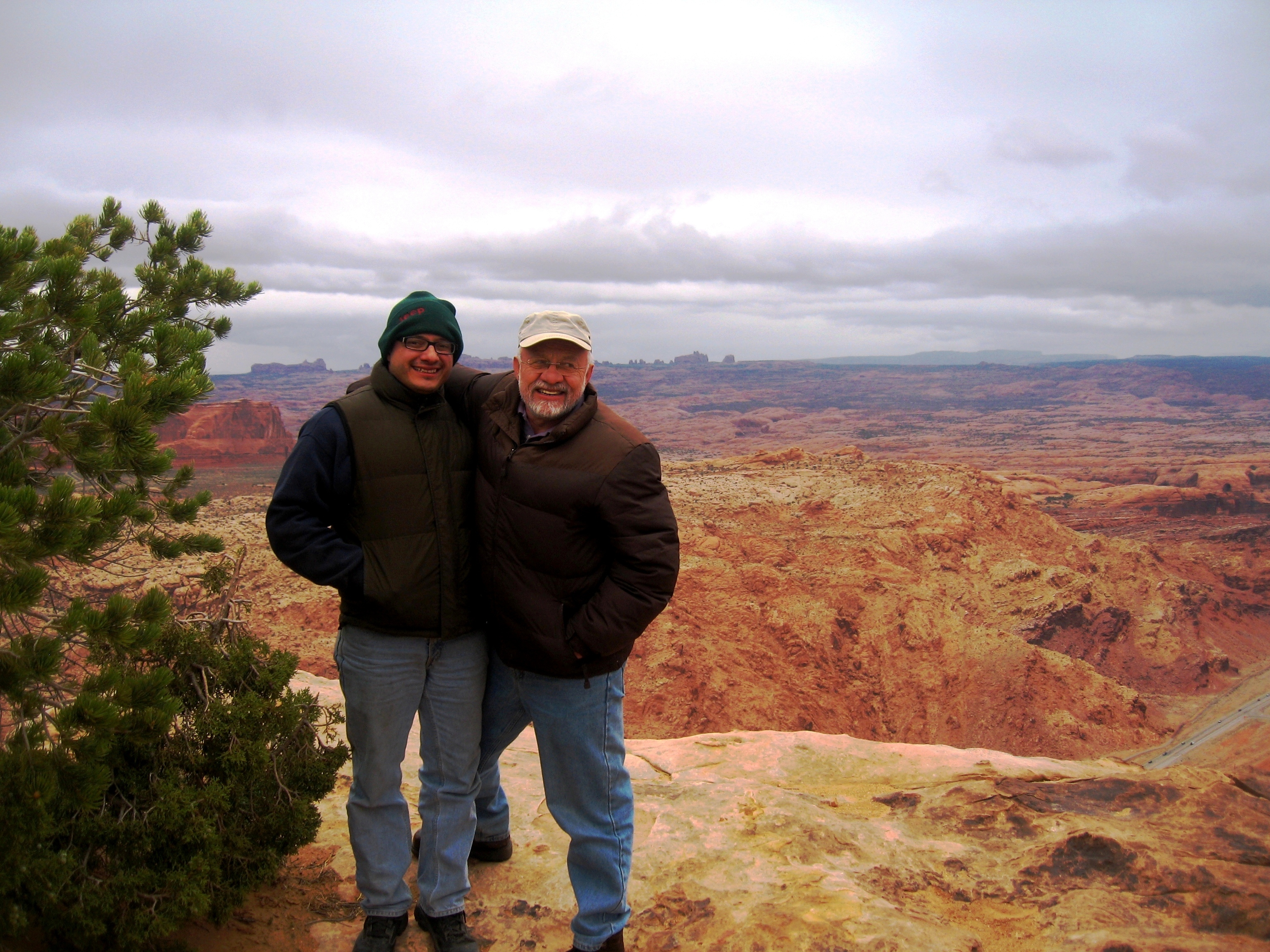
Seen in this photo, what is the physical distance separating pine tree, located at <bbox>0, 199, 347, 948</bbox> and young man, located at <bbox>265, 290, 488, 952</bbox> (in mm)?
359

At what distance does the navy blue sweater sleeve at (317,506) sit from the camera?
8.32 feet

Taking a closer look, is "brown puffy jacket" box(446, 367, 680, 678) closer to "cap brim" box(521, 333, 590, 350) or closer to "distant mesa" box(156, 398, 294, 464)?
"cap brim" box(521, 333, 590, 350)

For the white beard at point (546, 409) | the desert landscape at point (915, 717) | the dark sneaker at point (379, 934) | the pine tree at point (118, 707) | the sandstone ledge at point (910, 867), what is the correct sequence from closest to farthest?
1. the pine tree at point (118, 707)
2. the white beard at point (546, 409)
3. the dark sneaker at point (379, 934)
4. the sandstone ledge at point (910, 867)
5. the desert landscape at point (915, 717)

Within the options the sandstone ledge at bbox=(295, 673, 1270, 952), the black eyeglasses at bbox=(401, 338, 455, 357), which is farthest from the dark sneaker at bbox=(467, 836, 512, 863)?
the black eyeglasses at bbox=(401, 338, 455, 357)

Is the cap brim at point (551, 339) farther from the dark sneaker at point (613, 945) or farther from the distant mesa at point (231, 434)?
the distant mesa at point (231, 434)

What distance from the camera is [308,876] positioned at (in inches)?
128

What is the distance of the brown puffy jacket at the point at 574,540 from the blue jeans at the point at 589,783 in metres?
0.10

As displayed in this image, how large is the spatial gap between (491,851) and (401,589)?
1.44 meters

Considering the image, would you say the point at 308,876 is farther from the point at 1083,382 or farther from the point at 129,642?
the point at 1083,382

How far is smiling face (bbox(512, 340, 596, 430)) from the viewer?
2.62 meters

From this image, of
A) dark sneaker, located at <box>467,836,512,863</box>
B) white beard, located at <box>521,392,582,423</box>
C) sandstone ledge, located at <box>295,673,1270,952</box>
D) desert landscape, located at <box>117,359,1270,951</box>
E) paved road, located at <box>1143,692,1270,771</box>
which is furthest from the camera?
paved road, located at <box>1143,692,1270,771</box>

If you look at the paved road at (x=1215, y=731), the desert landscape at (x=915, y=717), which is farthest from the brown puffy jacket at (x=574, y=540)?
the paved road at (x=1215, y=731)

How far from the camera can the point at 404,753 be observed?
278cm

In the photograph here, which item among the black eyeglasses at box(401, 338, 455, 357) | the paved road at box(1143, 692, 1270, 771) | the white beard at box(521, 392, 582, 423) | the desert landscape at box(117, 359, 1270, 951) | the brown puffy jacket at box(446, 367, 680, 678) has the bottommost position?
the paved road at box(1143, 692, 1270, 771)
